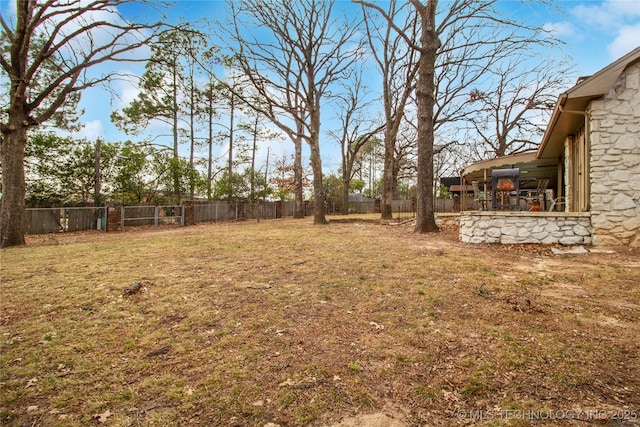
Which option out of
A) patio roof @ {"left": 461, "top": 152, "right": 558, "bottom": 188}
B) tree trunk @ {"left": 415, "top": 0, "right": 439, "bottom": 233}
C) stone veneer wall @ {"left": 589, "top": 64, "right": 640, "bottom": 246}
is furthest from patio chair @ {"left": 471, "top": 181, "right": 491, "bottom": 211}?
stone veneer wall @ {"left": 589, "top": 64, "right": 640, "bottom": 246}

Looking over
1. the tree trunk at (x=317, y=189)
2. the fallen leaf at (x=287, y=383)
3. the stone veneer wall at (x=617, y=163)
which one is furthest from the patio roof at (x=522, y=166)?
the fallen leaf at (x=287, y=383)

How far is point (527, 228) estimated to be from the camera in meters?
6.12

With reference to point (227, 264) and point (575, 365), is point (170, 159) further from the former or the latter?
point (575, 365)

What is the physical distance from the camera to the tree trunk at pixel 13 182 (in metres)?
7.33

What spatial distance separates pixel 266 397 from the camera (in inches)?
65.4

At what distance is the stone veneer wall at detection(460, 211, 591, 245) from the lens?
19.2ft

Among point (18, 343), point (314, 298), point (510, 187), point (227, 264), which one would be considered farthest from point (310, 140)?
point (18, 343)

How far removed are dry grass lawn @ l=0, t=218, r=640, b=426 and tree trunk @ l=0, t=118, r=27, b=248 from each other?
4.52 meters

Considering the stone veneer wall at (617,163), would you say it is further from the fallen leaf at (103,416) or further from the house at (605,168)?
the fallen leaf at (103,416)

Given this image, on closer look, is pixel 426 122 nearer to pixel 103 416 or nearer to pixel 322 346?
pixel 322 346

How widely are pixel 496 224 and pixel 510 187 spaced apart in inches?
45.2

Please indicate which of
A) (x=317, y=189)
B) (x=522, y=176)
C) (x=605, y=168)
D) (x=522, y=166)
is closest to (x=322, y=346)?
(x=605, y=168)

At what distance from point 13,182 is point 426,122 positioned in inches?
422

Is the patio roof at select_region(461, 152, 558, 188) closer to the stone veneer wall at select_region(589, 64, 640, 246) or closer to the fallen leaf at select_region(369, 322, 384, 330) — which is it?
the stone veneer wall at select_region(589, 64, 640, 246)
